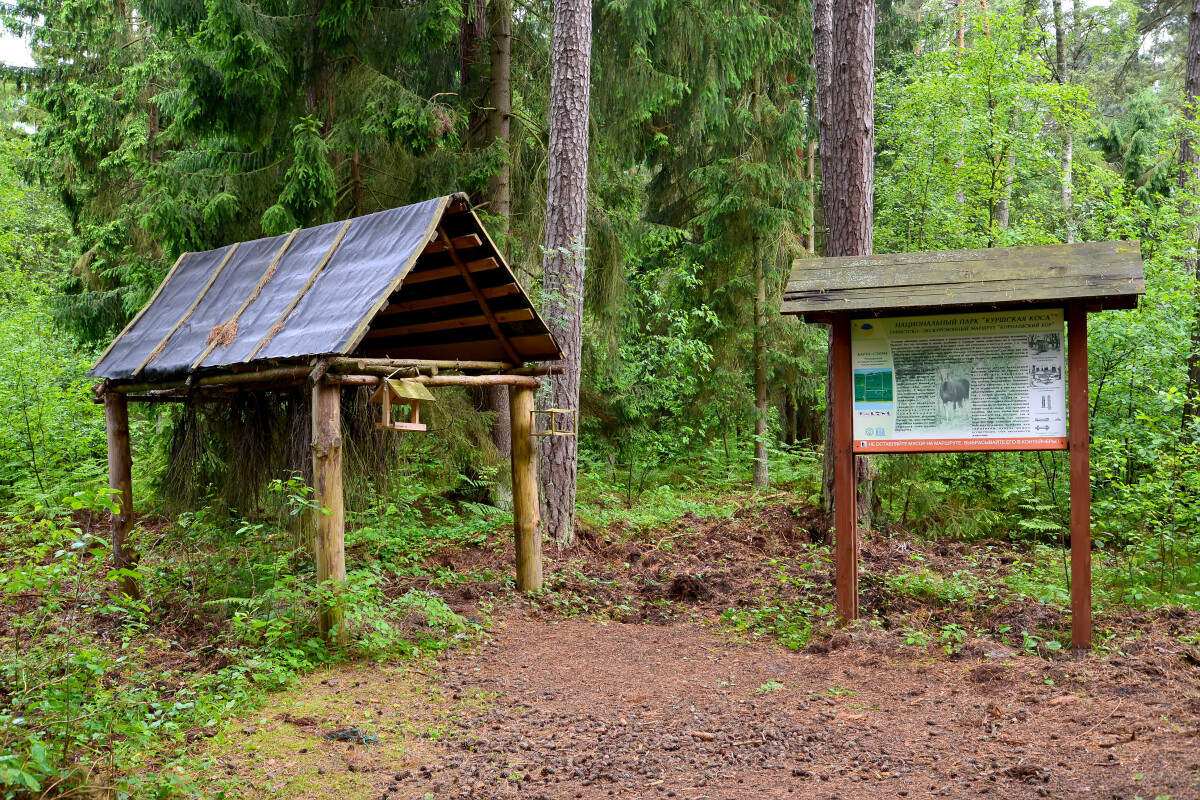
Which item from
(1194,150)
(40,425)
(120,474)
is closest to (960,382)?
(120,474)

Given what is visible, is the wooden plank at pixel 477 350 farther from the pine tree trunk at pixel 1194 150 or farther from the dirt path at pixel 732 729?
the pine tree trunk at pixel 1194 150

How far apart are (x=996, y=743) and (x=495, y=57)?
34.0 feet

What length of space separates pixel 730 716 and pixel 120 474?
6473 mm

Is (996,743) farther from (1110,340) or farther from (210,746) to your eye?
(1110,340)

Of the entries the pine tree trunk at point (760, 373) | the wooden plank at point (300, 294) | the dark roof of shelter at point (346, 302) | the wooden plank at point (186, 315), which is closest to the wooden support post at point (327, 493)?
the dark roof of shelter at point (346, 302)

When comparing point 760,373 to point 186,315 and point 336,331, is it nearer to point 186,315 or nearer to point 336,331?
point 186,315

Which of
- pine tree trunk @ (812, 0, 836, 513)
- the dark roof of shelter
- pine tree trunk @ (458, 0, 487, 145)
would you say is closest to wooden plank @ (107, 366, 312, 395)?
the dark roof of shelter

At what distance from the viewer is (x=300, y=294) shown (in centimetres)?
703

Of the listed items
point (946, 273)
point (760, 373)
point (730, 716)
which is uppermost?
point (946, 273)

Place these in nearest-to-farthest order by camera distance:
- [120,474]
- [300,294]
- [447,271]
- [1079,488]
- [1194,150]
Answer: [1079,488] < [300,294] < [447,271] < [120,474] < [1194,150]

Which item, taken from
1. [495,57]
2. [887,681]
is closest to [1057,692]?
[887,681]

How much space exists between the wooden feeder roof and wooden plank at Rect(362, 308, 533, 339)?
2.53 metres

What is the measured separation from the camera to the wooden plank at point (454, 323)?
7.83 meters

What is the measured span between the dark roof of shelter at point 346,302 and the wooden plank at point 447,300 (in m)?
0.01
